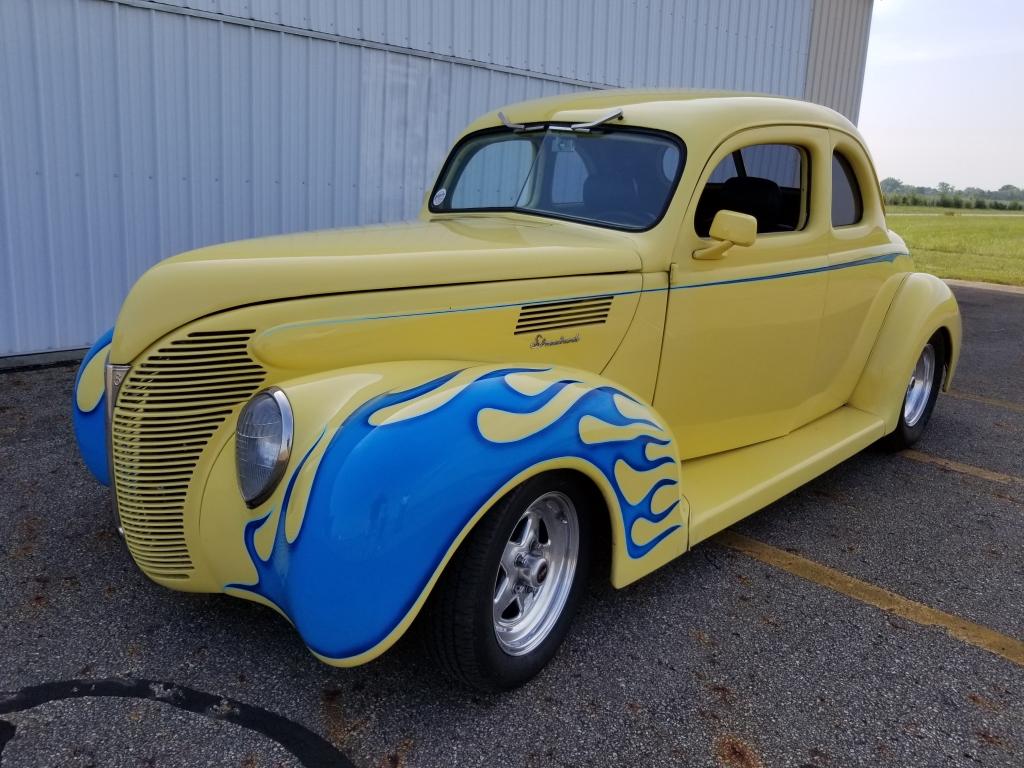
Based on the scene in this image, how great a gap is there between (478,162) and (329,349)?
6.35 ft

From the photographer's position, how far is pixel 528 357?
9.25 ft

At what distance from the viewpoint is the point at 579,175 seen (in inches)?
137

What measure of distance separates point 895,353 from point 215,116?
5095 millimetres

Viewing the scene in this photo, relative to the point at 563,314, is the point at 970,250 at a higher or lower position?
lower

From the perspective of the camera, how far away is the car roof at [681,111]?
3.38m

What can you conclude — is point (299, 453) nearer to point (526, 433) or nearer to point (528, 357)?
point (526, 433)

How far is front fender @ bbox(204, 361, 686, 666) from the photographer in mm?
2037

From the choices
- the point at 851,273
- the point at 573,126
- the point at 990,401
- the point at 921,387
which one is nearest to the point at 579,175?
the point at 573,126

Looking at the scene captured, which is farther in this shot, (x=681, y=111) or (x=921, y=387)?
(x=921, y=387)

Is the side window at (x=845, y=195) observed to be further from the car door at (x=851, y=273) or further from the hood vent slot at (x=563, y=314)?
the hood vent slot at (x=563, y=314)

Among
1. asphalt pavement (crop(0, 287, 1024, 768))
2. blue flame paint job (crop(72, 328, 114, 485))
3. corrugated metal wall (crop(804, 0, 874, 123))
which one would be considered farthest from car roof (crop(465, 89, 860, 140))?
corrugated metal wall (crop(804, 0, 874, 123))

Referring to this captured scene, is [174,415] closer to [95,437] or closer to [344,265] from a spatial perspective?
[344,265]

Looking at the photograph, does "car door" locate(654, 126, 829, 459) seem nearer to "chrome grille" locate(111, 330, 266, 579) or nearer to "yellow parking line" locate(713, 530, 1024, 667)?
"yellow parking line" locate(713, 530, 1024, 667)

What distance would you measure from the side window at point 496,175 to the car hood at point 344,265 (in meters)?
0.50
